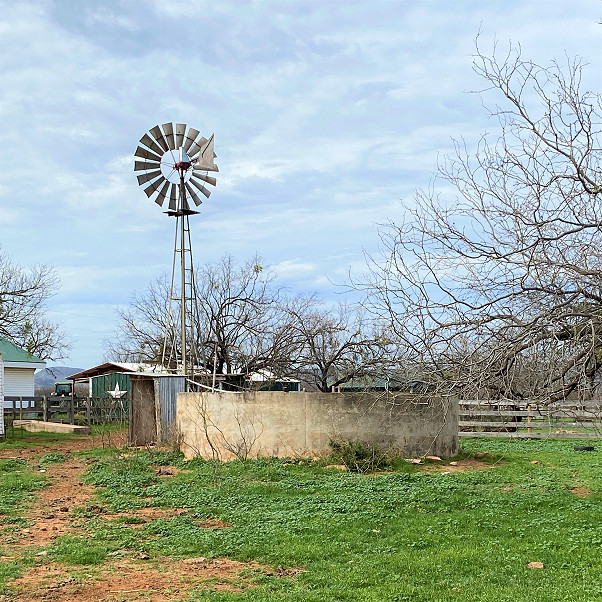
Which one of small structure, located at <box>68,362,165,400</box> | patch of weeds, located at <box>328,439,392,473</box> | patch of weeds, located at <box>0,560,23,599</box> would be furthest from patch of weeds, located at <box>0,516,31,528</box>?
small structure, located at <box>68,362,165,400</box>

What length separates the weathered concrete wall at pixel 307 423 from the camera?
15.3 meters

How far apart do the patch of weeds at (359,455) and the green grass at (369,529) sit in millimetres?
464

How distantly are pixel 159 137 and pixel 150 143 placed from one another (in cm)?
33

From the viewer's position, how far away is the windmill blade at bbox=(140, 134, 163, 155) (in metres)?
20.8

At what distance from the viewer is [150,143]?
2089 centimetres

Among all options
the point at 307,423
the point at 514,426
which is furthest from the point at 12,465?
the point at 514,426

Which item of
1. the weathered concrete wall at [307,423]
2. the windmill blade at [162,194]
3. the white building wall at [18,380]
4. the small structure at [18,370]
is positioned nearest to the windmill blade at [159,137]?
the windmill blade at [162,194]

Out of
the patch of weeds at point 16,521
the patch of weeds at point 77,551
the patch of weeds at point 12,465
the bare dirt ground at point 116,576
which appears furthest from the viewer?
the patch of weeds at point 12,465

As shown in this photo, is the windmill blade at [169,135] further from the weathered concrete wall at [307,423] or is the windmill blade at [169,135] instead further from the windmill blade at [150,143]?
the weathered concrete wall at [307,423]

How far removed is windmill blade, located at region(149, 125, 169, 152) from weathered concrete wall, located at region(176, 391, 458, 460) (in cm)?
845

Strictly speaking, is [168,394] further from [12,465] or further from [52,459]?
[12,465]

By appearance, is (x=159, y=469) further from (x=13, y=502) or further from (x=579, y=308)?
(x=579, y=308)

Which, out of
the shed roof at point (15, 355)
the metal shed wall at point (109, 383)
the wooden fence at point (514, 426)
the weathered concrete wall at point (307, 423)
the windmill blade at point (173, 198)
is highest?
the windmill blade at point (173, 198)

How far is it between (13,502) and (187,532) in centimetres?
421
